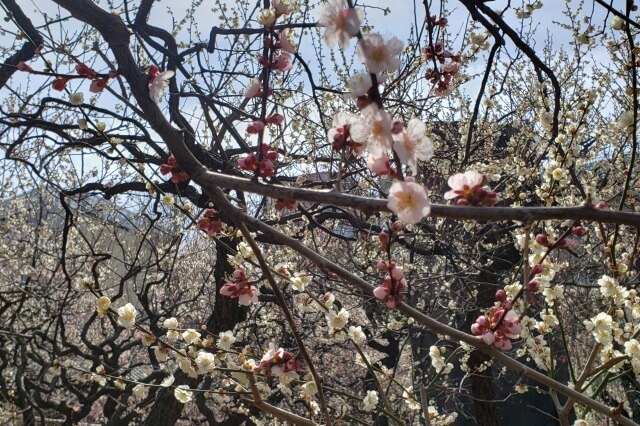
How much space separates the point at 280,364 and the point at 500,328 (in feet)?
2.20

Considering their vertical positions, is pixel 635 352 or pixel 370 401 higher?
pixel 635 352

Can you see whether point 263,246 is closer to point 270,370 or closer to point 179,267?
point 179,267

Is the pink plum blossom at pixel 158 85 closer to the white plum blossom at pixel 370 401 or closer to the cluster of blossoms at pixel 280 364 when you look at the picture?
the cluster of blossoms at pixel 280 364

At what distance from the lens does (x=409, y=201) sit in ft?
2.95

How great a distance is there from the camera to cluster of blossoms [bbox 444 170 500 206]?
40.2 inches

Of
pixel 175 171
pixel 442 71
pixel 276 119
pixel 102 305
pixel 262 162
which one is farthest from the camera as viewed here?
pixel 102 305

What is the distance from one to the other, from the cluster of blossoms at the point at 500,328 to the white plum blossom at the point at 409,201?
528 millimetres

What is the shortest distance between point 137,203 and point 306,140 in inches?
90.3

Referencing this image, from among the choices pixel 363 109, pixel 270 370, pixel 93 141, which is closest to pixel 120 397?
pixel 93 141

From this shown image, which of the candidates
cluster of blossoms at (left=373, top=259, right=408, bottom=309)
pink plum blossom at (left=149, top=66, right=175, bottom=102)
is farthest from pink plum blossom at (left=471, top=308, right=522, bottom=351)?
pink plum blossom at (left=149, top=66, right=175, bottom=102)

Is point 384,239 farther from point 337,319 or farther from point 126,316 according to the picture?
point 126,316

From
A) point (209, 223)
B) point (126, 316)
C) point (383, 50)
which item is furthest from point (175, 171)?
point (126, 316)

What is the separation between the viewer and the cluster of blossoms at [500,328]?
1343 mm

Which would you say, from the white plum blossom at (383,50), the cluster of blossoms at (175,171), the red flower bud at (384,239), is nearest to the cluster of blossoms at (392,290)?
the red flower bud at (384,239)
